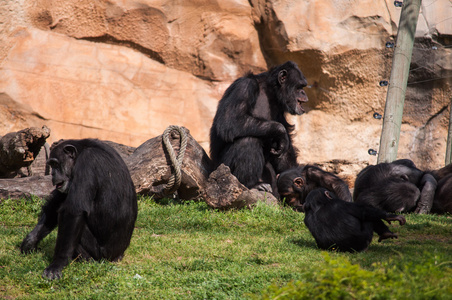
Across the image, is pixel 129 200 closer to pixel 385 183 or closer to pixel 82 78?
pixel 385 183

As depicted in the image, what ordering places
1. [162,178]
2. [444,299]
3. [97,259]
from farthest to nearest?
[162,178] → [97,259] → [444,299]

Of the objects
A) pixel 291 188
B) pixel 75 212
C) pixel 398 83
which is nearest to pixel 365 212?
pixel 75 212

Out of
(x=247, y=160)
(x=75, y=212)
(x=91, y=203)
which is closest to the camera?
(x=75, y=212)

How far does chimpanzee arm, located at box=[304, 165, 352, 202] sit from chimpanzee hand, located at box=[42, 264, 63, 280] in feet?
14.8

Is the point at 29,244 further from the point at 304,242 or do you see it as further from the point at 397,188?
the point at 397,188

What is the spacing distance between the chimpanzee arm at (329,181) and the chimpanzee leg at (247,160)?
834 mm

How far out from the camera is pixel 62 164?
4676mm

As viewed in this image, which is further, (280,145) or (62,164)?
(280,145)

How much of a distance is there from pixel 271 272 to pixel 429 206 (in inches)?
190

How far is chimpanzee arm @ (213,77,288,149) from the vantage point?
326 inches

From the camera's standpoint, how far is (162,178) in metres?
7.57

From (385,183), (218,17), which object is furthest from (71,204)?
(218,17)

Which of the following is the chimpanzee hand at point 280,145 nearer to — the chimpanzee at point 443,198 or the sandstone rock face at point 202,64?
the chimpanzee at point 443,198

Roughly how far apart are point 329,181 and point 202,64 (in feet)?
21.3
